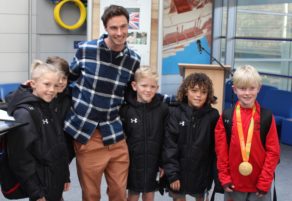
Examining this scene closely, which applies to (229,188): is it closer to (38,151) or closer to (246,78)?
(246,78)

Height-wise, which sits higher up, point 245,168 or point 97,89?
point 97,89

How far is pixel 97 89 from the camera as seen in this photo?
2.90 m

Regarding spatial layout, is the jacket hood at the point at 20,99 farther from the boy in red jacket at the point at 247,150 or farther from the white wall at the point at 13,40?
the white wall at the point at 13,40

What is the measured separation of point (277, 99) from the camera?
6852 millimetres

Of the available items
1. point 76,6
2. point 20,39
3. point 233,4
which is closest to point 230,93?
point 233,4

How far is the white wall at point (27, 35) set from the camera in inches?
252

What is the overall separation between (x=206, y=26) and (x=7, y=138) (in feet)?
18.4

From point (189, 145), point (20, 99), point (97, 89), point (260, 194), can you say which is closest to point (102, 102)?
point (97, 89)

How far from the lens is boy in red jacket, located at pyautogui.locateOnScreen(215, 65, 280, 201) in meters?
2.85

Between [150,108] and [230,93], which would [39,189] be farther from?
[230,93]

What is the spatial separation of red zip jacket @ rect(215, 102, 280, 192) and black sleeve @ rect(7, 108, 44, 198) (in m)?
1.08

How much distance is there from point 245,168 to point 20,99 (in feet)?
4.46

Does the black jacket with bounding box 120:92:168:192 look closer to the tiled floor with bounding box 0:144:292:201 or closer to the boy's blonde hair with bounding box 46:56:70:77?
the boy's blonde hair with bounding box 46:56:70:77

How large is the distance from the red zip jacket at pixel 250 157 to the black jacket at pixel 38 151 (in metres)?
0.93
